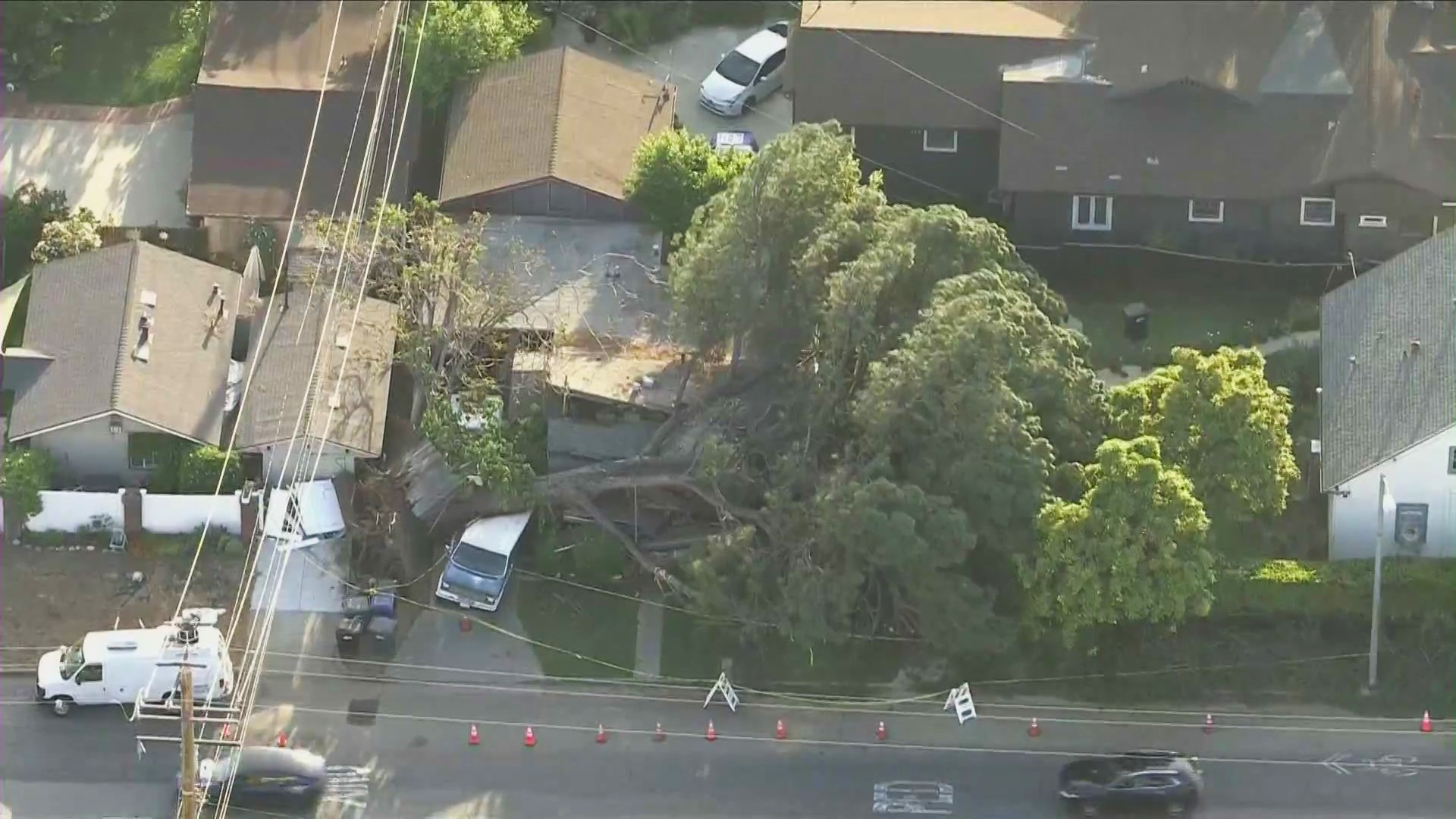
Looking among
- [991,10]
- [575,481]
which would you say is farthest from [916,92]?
[575,481]

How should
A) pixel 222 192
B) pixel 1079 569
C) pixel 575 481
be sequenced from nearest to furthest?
pixel 1079 569
pixel 575 481
pixel 222 192

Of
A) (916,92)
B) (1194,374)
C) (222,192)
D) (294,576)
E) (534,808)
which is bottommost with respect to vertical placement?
(534,808)

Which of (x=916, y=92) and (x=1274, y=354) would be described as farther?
(x=916, y=92)

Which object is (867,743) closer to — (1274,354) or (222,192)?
(1274,354)

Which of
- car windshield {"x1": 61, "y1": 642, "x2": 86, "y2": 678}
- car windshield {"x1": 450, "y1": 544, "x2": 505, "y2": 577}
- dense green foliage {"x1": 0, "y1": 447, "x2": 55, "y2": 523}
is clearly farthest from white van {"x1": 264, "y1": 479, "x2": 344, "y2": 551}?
dense green foliage {"x1": 0, "y1": 447, "x2": 55, "y2": 523}

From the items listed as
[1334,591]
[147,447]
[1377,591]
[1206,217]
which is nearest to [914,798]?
[1334,591]

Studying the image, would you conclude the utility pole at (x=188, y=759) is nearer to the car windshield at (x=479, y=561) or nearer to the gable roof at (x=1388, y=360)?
the car windshield at (x=479, y=561)

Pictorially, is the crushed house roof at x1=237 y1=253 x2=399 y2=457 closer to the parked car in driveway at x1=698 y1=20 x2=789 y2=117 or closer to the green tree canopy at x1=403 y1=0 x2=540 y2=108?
the green tree canopy at x1=403 y1=0 x2=540 y2=108
